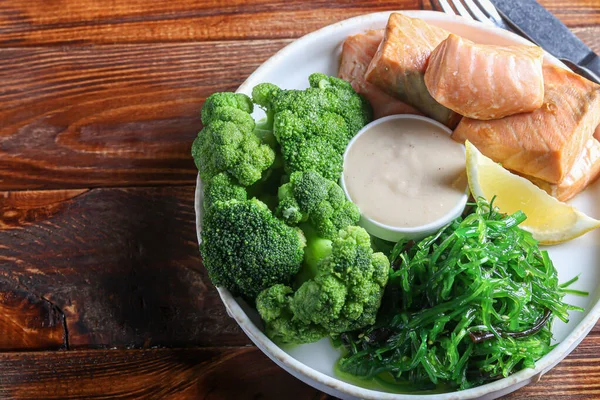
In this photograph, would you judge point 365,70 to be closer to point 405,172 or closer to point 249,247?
point 405,172

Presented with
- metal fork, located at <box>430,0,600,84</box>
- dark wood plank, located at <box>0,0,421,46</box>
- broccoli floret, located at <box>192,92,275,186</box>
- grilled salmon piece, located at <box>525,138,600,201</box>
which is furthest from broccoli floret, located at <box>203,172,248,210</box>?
metal fork, located at <box>430,0,600,84</box>

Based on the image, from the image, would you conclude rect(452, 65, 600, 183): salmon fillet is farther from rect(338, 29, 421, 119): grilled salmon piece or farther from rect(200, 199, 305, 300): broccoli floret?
rect(200, 199, 305, 300): broccoli floret

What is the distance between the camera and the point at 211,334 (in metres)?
2.73

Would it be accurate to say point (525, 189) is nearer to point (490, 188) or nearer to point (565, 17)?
point (490, 188)

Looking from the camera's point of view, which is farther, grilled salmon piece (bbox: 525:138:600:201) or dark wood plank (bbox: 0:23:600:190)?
dark wood plank (bbox: 0:23:600:190)

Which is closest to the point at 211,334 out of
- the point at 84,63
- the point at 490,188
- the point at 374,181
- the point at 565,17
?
the point at 374,181

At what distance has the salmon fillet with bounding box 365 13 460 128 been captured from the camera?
2.54 meters

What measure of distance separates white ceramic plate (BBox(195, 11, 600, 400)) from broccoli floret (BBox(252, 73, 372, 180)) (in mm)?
258

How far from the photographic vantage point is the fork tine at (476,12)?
295cm

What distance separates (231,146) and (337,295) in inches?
28.5

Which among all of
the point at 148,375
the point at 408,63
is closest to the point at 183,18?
the point at 408,63

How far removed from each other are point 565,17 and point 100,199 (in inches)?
102

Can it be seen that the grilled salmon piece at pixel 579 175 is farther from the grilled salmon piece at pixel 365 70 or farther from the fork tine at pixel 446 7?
the fork tine at pixel 446 7

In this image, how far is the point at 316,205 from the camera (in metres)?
2.29
